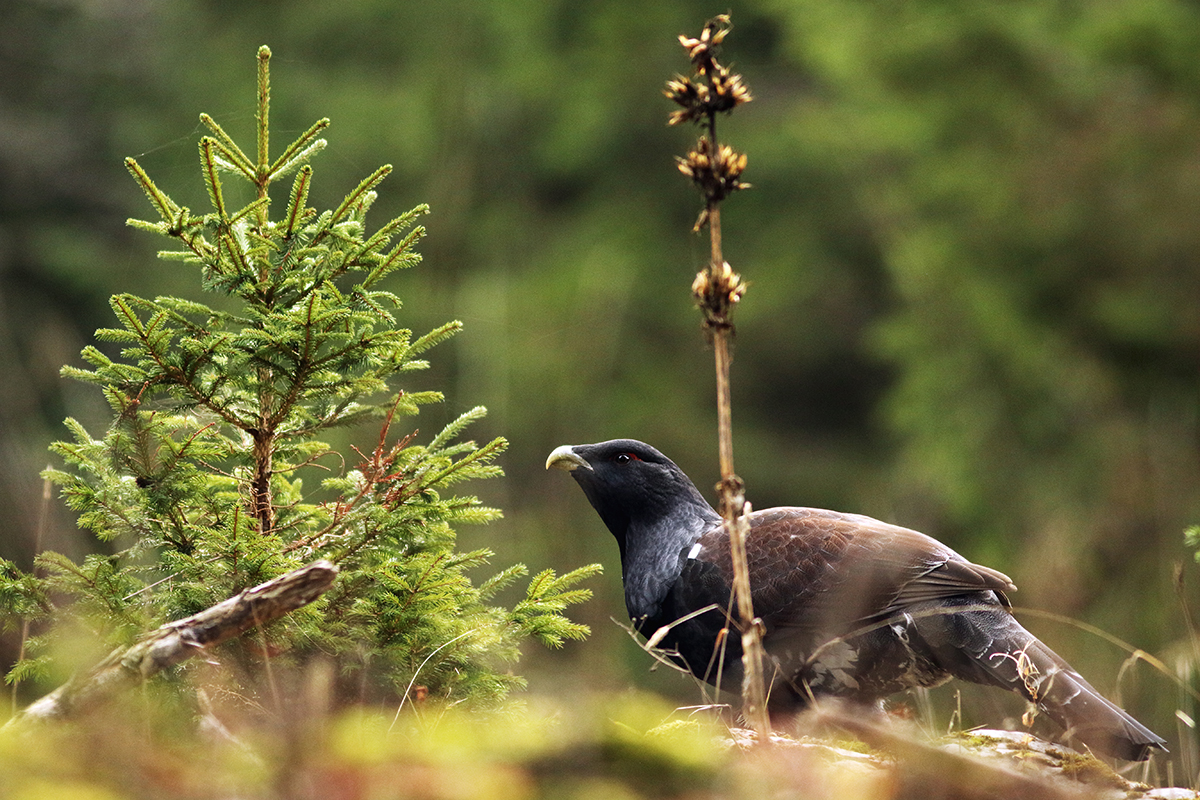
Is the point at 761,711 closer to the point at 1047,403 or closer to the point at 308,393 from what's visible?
the point at 308,393

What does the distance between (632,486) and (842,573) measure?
1039 millimetres

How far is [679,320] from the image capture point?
1483 cm

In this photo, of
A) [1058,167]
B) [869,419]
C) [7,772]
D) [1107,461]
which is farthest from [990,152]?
[7,772]

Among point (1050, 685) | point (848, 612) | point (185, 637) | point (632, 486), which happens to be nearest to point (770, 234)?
point (632, 486)

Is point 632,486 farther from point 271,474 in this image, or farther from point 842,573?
point 271,474

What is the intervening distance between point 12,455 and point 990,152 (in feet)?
31.3

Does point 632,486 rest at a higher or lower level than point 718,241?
lower

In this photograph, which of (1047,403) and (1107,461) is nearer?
(1107,461)

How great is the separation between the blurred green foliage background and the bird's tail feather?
4171 millimetres

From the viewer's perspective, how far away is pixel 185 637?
2305 mm

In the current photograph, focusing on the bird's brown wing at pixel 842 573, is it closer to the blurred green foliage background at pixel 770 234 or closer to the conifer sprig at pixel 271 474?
the conifer sprig at pixel 271 474

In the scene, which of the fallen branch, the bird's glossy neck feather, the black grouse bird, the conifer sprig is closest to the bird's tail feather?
the black grouse bird

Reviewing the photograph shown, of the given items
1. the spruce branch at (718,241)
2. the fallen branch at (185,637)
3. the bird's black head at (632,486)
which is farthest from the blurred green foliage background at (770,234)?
the fallen branch at (185,637)

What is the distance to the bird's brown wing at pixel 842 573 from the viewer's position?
148 inches
